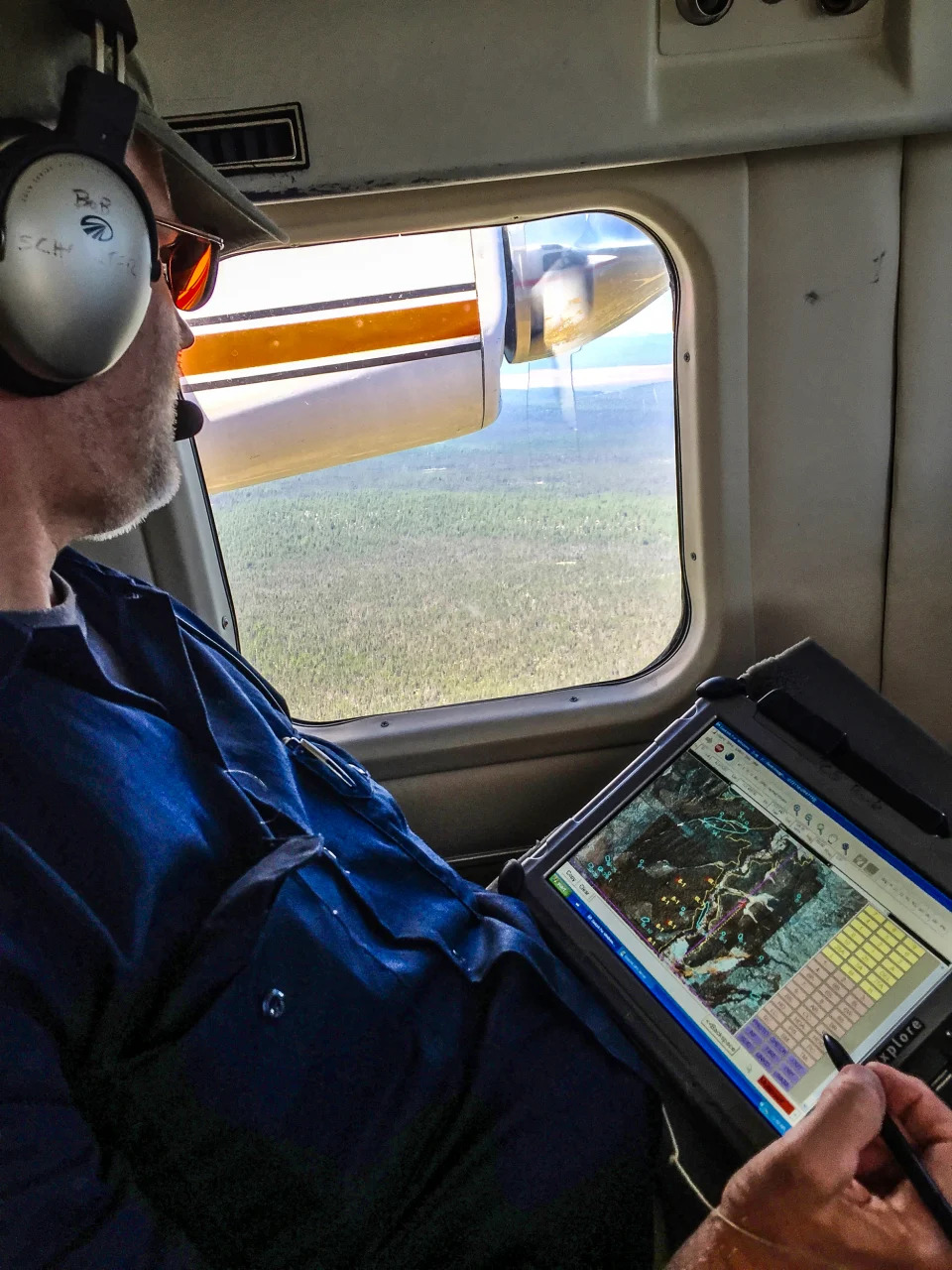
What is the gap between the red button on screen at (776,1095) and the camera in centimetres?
119

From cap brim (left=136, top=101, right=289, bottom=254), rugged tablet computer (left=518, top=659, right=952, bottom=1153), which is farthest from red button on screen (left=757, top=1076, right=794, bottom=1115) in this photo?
cap brim (left=136, top=101, right=289, bottom=254)

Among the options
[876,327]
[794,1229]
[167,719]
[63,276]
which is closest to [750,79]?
[876,327]

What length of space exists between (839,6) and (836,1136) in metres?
1.67

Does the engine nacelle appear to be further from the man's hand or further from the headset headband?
the man's hand

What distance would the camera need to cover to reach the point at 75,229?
2.85 feet

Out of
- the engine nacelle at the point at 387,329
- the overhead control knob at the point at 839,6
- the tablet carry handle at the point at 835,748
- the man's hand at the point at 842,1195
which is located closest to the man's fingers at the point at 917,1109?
the man's hand at the point at 842,1195

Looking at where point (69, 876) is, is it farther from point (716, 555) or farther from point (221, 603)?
point (716, 555)

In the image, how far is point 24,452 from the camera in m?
1.11

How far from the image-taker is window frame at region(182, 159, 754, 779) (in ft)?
5.39

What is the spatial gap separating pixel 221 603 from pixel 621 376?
40.0 inches

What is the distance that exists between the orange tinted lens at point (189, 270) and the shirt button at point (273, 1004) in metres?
1.06

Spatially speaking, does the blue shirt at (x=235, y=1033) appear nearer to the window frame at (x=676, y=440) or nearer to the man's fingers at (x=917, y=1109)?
the man's fingers at (x=917, y=1109)

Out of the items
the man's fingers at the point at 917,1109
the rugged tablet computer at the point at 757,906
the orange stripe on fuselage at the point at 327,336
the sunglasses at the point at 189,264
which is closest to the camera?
the man's fingers at the point at 917,1109

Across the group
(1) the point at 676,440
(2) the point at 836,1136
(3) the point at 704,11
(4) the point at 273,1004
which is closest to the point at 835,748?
(2) the point at 836,1136
